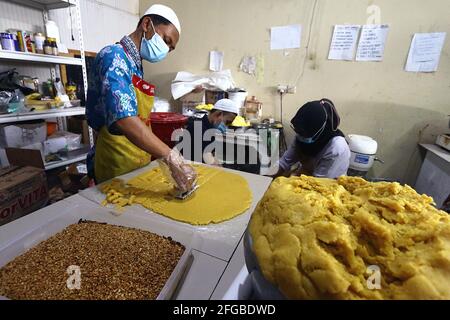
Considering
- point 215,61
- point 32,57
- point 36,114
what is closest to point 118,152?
point 36,114

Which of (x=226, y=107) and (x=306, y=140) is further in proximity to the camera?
(x=226, y=107)

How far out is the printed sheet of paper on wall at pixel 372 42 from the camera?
2024 mm

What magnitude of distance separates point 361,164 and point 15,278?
87.9 inches

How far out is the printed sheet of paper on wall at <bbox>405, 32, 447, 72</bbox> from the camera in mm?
1903

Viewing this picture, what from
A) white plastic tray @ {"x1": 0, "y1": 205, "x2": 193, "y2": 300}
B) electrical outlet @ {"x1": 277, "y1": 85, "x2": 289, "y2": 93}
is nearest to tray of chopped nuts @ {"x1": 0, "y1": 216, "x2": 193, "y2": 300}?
white plastic tray @ {"x1": 0, "y1": 205, "x2": 193, "y2": 300}

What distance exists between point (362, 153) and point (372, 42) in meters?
1.00

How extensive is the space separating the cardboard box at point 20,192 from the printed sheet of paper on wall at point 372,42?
8.86 feet

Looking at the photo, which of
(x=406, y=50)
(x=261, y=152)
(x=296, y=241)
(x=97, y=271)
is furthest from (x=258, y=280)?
(x=406, y=50)

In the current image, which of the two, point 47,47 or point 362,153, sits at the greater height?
point 47,47

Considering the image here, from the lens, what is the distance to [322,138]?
160 centimetres

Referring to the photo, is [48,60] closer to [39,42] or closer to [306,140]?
[39,42]

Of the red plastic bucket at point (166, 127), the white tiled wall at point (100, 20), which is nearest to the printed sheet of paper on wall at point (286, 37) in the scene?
the red plastic bucket at point (166, 127)
